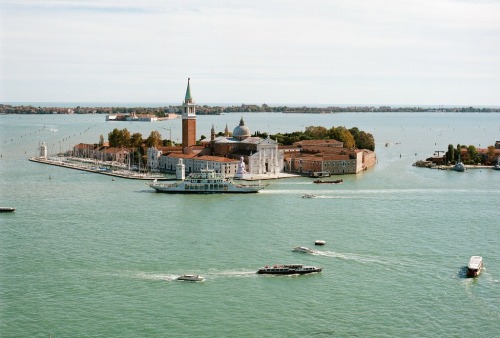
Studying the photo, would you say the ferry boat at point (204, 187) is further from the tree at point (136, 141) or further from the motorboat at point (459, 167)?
the tree at point (136, 141)

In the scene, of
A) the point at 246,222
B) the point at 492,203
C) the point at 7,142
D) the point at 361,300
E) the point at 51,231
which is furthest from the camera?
the point at 7,142

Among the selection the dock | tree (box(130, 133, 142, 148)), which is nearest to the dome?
the dock

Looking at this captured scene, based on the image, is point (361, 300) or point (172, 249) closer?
point (361, 300)

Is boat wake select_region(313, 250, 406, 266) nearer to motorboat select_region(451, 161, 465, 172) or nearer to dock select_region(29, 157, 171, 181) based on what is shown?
dock select_region(29, 157, 171, 181)

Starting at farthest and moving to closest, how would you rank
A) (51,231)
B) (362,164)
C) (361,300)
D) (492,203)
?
(362,164), (492,203), (51,231), (361,300)

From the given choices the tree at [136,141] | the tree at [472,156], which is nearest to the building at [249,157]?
the tree at [136,141]

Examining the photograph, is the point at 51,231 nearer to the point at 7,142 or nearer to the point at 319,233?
the point at 319,233

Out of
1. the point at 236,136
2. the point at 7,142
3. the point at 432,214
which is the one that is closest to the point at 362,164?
the point at 236,136
